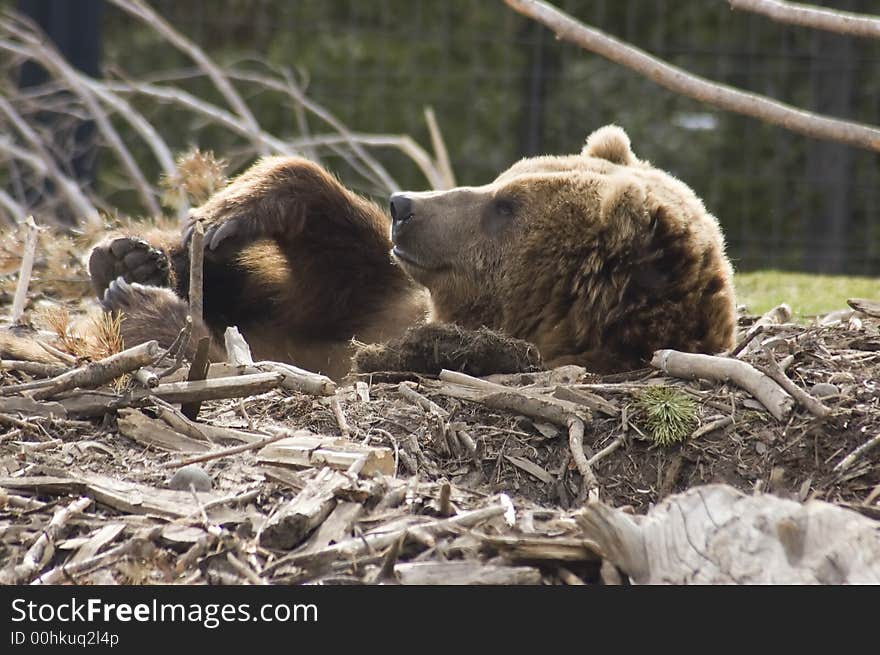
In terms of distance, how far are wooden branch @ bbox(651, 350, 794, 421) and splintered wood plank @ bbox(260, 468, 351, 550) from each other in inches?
42.3

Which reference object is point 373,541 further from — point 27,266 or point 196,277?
point 27,266

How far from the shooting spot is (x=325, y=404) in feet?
9.62

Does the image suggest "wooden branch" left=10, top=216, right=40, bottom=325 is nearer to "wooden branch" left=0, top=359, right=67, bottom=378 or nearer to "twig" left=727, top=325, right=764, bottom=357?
"wooden branch" left=0, top=359, right=67, bottom=378

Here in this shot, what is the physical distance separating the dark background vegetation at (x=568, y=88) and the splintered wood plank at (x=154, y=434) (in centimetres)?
608

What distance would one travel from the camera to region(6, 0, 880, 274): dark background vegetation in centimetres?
879

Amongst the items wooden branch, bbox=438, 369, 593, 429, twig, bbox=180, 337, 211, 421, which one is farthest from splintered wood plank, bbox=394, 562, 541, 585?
twig, bbox=180, 337, 211, 421

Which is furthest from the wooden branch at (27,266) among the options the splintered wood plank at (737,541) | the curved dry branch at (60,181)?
the splintered wood plank at (737,541)

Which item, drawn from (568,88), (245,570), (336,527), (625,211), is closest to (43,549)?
(245,570)

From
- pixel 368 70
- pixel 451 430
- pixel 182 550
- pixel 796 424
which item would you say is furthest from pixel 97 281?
pixel 368 70

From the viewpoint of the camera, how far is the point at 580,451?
8.83 feet

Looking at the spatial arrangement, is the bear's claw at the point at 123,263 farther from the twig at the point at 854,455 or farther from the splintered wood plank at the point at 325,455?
the twig at the point at 854,455

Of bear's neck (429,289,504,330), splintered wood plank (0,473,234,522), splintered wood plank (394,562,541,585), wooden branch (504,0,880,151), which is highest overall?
wooden branch (504,0,880,151)

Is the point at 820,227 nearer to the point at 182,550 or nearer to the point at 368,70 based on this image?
the point at 368,70

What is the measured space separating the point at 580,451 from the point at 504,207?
1.15m
